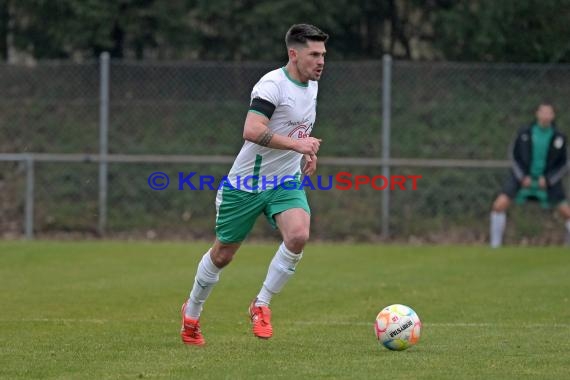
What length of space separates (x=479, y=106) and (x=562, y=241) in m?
2.36

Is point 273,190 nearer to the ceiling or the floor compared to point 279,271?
nearer to the ceiling

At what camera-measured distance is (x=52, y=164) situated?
708 inches

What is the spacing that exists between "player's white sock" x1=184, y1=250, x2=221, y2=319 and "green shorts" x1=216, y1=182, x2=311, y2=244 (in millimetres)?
207

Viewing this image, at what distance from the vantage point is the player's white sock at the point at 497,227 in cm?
1645

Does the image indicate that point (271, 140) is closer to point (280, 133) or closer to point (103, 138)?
point (280, 133)

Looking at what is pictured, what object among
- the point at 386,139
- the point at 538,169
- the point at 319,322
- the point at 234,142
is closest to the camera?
the point at 319,322

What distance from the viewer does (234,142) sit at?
18.0m

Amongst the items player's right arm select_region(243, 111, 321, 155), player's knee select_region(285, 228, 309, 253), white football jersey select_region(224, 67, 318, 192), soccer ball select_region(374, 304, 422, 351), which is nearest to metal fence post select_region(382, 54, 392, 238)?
white football jersey select_region(224, 67, 318, 192)

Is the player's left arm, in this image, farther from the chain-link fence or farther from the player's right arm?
the player's right arm

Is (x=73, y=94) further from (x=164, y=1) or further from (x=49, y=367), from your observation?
(x=49, y=367)

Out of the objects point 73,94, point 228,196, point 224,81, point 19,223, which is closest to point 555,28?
point 224,81

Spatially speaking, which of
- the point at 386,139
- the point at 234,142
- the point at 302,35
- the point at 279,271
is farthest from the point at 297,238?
the point at 234,142

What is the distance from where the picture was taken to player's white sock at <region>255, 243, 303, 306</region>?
805cm

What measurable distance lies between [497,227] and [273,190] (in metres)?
8.96
